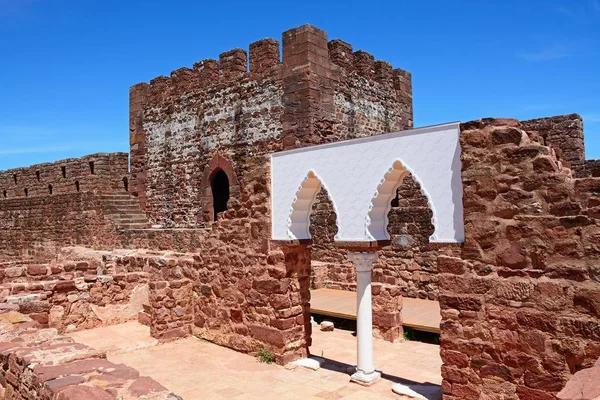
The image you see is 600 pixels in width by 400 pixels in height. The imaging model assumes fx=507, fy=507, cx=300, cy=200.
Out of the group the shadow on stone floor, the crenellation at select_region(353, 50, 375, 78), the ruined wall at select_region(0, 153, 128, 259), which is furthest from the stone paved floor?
the ruined wall at select_region(0, 153, 128, 259)

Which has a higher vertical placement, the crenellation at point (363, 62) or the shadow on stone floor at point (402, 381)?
the crenellation at point (363, 62)

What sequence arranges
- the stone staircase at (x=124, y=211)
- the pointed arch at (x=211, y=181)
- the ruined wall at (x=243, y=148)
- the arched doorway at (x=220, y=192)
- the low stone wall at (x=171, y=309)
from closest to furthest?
the ruined wall at (x=243, y=148) < the low stone wall at (x=171, y=309) < the pointed arch at (x=211, y=181) < the arched doorway at (x=220, y=192) < the stone staircase at (x=124, y=211)

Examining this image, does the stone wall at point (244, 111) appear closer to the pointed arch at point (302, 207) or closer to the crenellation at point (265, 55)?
the crenellation at point (265, 55)

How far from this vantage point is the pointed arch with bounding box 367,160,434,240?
6.22 m

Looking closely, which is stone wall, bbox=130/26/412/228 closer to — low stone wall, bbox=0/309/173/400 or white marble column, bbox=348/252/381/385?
white marble column, bbox=348/252/381/385

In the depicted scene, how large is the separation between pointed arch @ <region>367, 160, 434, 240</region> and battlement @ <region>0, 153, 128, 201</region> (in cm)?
1328

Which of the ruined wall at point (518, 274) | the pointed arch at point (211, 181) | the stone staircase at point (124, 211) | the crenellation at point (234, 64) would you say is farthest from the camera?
the stone staircase at point (124, 211)

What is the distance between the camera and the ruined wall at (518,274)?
4.58m

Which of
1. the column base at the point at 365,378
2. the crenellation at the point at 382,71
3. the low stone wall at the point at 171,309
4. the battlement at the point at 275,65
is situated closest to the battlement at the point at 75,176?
the battlement at the point at 275,65

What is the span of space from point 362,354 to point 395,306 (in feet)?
7.06

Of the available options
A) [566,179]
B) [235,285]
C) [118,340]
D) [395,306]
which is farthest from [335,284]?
[566,179]

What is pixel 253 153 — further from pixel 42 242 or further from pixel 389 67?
pixel 42 242

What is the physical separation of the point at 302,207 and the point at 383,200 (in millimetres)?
1443

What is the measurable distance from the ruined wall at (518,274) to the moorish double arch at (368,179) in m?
0.24
